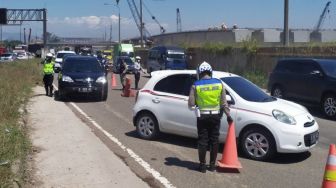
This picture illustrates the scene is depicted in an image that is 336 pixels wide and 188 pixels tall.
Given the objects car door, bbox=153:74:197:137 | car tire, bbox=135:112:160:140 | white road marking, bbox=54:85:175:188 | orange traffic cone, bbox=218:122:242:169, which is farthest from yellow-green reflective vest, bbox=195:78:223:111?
car tire, bbox=135:112:160:140

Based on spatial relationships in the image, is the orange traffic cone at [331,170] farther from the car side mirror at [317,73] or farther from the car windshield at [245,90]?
the car side mirror at [317,73]

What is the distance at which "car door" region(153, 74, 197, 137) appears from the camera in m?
9.98

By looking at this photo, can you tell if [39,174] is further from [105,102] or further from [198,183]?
[105,102]

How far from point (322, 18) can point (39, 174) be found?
130 metres

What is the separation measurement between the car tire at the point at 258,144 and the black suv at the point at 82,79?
10875 millimetres

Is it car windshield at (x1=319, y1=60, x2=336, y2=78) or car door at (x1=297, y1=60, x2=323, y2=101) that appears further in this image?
car door at (x1=297, y1=60, x2=323, y2=101)

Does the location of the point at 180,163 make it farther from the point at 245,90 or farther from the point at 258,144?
the point at 245,90

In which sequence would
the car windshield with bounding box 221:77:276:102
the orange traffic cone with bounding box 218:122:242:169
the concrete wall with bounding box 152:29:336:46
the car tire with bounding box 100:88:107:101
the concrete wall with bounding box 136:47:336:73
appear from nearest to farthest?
the orange traffic cone with bounding box 218:122:242:169 < the car windshield with bounding box 221:77:276:102 < the car tire with bounding box 100:88:107:101 < the concrete wall with bounding box 136:47:336:73 < the concrete wall with bounding box 152:29:336:46

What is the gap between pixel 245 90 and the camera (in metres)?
9.66

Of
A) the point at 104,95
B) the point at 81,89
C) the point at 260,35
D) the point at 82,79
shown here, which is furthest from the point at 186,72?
the point at 260,35

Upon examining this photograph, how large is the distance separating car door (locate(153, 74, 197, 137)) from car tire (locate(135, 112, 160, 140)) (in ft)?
0.78

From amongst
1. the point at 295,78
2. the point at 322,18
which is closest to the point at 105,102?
the point at 295,78

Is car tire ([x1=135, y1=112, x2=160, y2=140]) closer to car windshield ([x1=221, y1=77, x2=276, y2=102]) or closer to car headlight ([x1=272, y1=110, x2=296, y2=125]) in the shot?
car windshield ([x1=221, y1=77, x2=276, y2=102])

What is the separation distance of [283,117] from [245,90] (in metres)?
1.09
